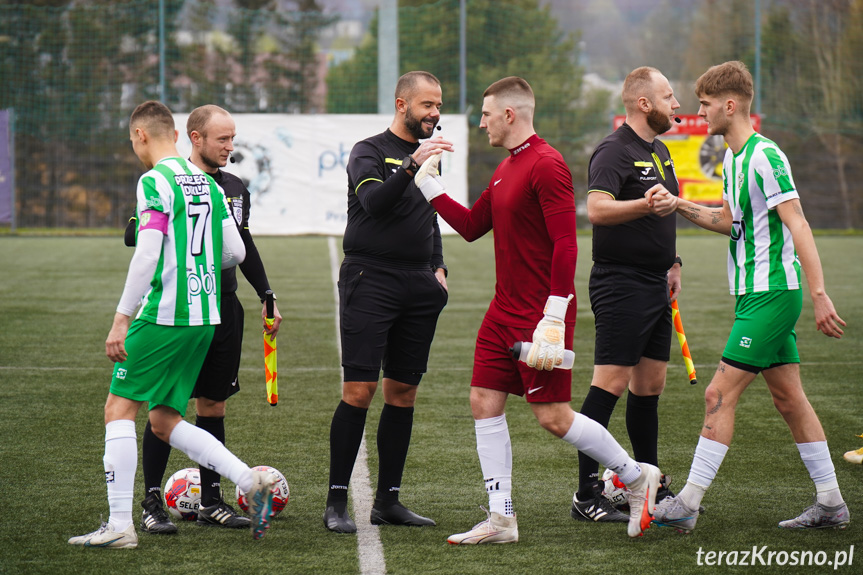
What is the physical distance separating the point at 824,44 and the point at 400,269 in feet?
89.6

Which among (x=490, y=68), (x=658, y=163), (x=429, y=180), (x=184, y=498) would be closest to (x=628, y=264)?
(x=658, y=163)

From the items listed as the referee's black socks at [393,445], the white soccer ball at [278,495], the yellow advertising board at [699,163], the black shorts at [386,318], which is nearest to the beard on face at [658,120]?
the black shorts at [386,318]

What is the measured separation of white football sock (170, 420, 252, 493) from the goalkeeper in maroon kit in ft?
2.98

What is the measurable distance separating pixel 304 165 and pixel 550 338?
2205 cm

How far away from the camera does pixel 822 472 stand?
4.48 m

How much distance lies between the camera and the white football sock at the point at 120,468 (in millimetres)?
4123

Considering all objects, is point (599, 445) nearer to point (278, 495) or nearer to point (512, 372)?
point (512, 372)

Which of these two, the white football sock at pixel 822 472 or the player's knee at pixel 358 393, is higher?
the player's knee at pixel 358 393

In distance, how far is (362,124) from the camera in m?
25.7

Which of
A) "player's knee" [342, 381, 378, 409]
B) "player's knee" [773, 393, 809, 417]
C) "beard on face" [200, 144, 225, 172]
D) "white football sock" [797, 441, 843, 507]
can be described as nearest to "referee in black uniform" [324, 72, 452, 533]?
"player's knee" [342, 381, 378, 409]

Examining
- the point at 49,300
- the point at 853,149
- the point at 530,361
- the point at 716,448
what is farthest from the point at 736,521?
the point at 853,149

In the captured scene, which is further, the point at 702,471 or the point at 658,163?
the point at 658,163

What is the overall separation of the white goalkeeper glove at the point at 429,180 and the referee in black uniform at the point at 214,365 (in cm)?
88

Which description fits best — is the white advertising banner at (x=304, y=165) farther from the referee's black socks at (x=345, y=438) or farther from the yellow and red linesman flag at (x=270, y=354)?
the referee's black socks at (x=345, y=438)
